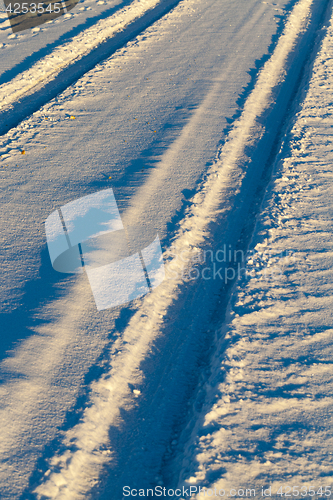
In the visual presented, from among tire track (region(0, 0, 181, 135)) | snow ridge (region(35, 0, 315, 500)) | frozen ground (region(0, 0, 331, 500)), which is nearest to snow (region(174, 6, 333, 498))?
frozen ground (region(0, 0, 331, 500))

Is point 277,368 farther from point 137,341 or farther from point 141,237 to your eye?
point 141,237

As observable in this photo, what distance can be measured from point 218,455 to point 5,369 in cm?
197

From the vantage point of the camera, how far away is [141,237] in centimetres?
436

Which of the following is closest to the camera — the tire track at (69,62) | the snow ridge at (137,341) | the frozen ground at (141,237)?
the snow ridge at (137,341)

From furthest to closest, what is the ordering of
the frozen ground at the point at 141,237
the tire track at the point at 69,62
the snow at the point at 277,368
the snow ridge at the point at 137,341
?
the tire track at the point at 69,62 → the frozen ground at the point at 141,237 → the snow ridge at the point at 137,341 → the snow at the point at 277,368

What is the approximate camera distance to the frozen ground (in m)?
2.90

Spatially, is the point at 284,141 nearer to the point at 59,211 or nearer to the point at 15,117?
the point at 59,211

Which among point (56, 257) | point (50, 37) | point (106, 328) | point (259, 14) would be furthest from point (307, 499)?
point (259, 14)

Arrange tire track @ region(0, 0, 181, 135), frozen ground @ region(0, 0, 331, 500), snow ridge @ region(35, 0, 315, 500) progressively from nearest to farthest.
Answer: snow ridge @ region(35, 0, 315, 500) < frozen ground @ region(0, 0, 331, 500) < tire track @ region(0, 0, 181, 135)

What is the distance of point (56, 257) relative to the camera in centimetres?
413

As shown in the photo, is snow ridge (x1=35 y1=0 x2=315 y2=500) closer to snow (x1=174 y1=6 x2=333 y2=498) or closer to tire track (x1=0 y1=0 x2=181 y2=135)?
snow (x1=174 y1=6 x2=333 y2=498)

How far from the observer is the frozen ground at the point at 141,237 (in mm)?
2898

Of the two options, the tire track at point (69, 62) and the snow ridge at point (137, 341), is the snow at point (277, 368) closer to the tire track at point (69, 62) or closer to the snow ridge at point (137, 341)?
the snow ridge at point (137, 341)

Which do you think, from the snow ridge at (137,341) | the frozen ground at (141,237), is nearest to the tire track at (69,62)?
the frozen ground at (141,237)
